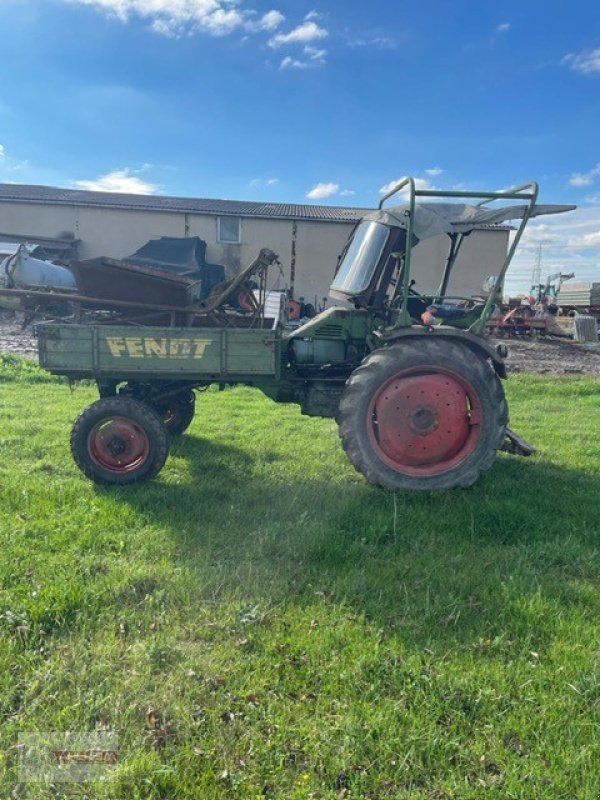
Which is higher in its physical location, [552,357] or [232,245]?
[232,245]

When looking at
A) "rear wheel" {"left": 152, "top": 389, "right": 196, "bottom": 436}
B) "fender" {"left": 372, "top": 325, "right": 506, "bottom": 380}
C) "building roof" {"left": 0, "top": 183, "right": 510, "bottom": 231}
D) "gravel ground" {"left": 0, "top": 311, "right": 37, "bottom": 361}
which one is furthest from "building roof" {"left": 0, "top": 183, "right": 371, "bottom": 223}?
"fender" {"left": 372, "top": 325, "right": 506, "bottom": 380}

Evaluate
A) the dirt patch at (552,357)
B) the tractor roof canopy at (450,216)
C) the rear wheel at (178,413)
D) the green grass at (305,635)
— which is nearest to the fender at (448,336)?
the tractor roof canopy at (450,216)

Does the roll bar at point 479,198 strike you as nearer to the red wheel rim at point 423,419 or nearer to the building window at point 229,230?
the red wheel rim at point 423,419

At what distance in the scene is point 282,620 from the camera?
2.97m

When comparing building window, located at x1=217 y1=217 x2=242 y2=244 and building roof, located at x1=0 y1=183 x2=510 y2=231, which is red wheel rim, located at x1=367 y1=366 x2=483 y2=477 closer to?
building roof, located at x1=0 y1=183 x2=510 y2=231

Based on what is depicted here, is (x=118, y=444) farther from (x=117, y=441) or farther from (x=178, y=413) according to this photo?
(x=178, y=413)

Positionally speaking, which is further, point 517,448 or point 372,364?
point 517,448

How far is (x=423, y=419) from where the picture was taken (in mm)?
4695

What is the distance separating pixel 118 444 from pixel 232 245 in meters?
20.3

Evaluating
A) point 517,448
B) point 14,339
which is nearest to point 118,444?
point 517,448

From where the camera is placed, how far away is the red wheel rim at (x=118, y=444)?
4832 mm

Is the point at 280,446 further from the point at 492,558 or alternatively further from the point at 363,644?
the point at 363,644

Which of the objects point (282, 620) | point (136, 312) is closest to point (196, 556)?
point (282, 620)

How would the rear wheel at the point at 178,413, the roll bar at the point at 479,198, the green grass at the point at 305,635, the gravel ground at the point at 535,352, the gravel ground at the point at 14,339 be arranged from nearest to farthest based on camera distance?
the green grass at the point at 305,635 < the roll bar at the point at 479,198 < the rear wheel at the point at 178,413 < the gravel ground at the point at 14,339 < the gravel ground at the point at 535,352
